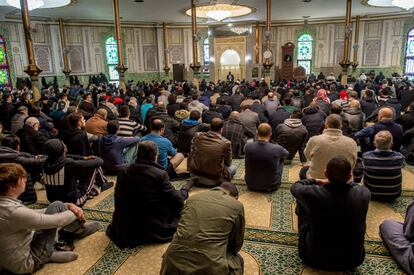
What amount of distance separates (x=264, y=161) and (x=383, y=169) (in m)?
1.16

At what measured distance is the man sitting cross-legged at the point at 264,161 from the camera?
361 centimetres

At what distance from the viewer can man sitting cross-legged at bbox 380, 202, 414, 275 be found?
229 centimetres

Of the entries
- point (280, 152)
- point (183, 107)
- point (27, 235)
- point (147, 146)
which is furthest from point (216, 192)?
point (183, 107)

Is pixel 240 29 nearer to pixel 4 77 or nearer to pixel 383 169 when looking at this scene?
pixel 4 77

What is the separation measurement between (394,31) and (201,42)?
378 inches

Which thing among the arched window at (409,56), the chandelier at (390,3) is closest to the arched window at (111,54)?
the chandelier at (390,3)

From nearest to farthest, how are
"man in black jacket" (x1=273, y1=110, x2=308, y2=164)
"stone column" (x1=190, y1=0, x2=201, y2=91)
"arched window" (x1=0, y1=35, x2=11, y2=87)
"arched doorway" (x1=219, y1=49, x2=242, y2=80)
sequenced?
"man in black jacket" (x1=273, y1=110, x2=308, y2=164)
"stone column" (x1=190, y1=0, x2=201, y2=91)
"arched window" (x1=0, y1=35, x2=11, y2=87)
"arched doorway" (x1=219, y1=49, x2=242, y2=80)

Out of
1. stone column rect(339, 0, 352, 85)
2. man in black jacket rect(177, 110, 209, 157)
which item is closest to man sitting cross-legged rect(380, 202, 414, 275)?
man in black jacket rect(177, 110, 209, 157)

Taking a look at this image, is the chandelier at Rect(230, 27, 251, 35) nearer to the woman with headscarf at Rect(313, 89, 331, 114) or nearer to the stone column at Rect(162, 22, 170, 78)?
the stone column at Rect(162, 22, 170, 78)

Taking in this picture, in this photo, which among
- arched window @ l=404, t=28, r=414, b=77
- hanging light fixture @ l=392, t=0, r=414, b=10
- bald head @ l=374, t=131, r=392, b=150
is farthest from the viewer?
arched window @ l=404, t=28, r=414, b=77

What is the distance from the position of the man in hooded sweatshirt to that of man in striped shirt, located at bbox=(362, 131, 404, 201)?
9.08 ft

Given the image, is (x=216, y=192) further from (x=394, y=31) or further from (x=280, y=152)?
(x=394, y=31)

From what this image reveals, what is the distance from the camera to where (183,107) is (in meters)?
6.28

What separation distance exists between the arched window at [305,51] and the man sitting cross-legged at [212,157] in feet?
50.0
